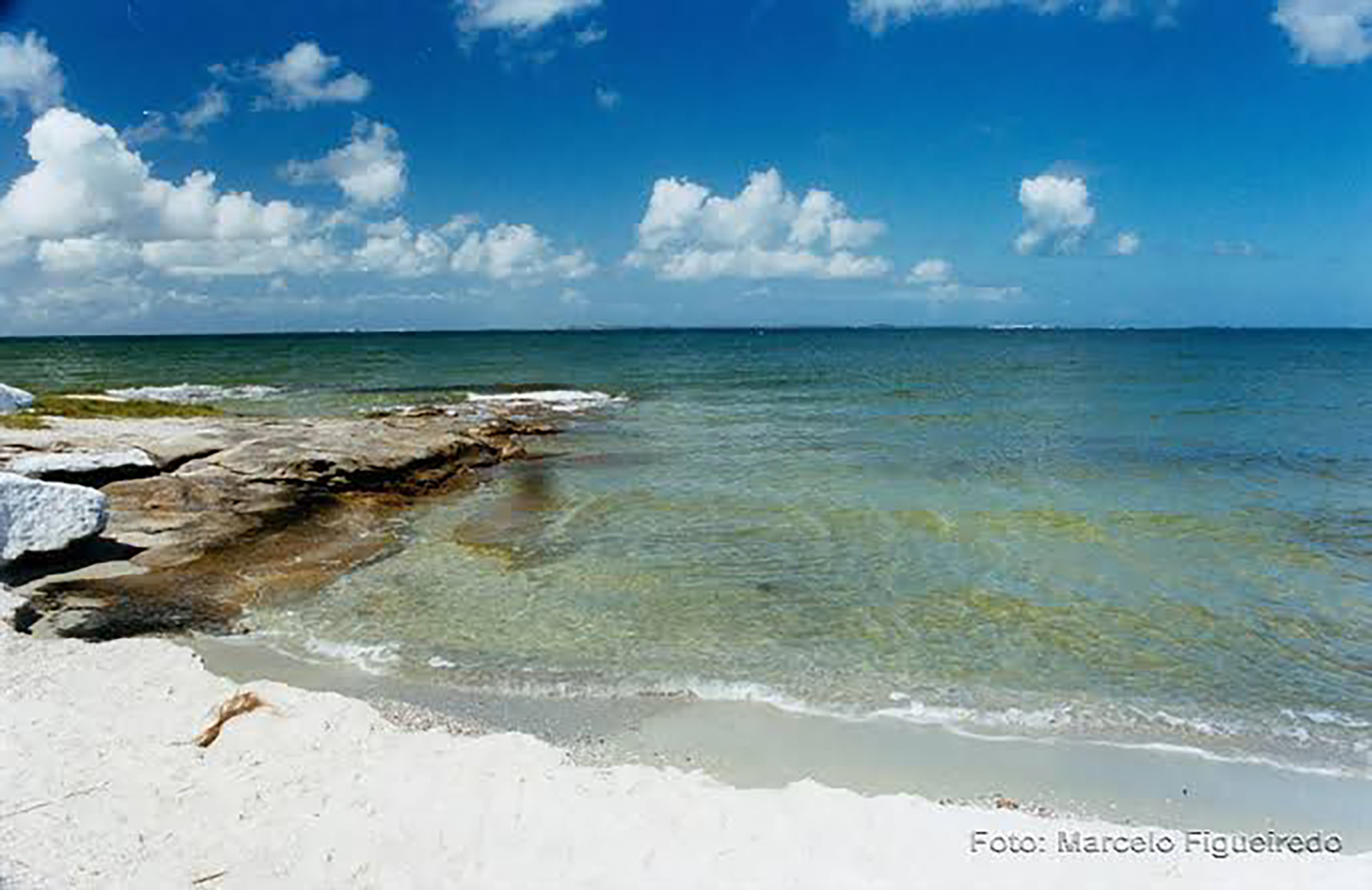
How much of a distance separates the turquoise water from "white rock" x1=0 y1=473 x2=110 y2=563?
14.3ft

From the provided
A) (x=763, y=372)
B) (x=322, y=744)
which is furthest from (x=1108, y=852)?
(x=763, y=372)

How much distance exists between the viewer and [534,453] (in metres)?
30.0

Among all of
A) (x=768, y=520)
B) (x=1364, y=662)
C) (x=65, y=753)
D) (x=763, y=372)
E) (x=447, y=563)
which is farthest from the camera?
(x=763, y=372)

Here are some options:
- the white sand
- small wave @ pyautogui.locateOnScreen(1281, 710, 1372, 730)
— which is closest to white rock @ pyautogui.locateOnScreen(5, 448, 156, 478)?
the white sand

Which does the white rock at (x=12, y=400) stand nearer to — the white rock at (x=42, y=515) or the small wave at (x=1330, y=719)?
the white rock at (x=42, y=515)

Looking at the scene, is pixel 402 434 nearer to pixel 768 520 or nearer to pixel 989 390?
pixel 768 520

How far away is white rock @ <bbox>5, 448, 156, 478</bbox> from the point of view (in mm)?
17156

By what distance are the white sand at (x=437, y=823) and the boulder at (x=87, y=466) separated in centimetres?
1031

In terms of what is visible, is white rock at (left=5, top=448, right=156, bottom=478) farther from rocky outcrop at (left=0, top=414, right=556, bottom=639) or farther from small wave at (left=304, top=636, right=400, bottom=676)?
small wave at (left=304, top=636, right=400, bottom=676)

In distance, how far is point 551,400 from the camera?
158 feet

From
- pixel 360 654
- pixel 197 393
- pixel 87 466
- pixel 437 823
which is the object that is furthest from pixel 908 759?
pixel 197 393

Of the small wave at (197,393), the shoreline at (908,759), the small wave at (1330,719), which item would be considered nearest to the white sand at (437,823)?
the shoreline at (908,759)

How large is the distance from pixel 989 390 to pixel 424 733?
5321cm

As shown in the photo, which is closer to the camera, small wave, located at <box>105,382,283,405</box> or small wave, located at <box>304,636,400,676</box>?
small wave, located at <box>304,636,400,676</box>
